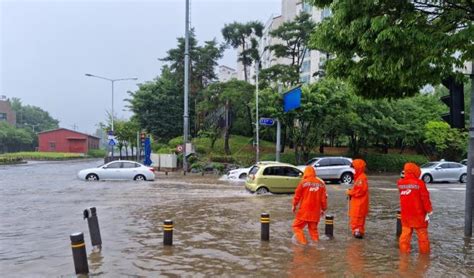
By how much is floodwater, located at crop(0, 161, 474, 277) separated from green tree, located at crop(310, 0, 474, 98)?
3435 millimetres

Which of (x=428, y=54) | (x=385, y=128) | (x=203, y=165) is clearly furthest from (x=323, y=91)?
(x=428, y=54)

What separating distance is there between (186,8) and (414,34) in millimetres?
28162

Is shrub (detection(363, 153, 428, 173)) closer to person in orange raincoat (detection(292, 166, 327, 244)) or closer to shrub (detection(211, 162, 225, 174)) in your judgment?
shrub (detection(211, 162, 225, 174))

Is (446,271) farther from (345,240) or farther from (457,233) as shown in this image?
(457,233)

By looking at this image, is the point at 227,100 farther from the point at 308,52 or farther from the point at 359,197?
the point at 308,52

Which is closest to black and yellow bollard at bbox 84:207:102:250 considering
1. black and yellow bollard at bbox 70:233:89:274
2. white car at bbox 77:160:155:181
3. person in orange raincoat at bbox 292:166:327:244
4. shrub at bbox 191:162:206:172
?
black and yellow bollard at bbox 70:233:89:274

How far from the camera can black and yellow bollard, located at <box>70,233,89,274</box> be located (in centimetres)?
647

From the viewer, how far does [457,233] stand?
10523 millimetres

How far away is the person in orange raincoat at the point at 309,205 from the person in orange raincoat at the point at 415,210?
62.7 inches

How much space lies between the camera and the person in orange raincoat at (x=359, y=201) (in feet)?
30.8

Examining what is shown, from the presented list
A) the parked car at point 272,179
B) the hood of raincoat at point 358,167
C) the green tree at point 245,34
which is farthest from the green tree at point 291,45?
the hood of raincoat at point 358,167

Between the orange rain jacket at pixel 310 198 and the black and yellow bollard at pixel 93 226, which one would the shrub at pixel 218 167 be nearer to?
the orange rain jacket at pixel 310 198

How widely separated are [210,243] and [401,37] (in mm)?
5275

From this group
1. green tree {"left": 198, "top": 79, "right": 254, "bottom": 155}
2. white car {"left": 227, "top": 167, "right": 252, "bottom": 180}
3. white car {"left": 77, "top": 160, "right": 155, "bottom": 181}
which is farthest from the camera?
green tree {"left": 198, "top": 79, "right": 254, "bottom": 155}
